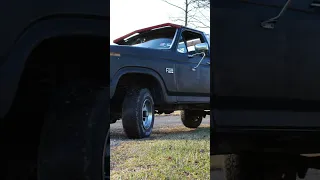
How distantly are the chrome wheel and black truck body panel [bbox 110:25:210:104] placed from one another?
0.13 m

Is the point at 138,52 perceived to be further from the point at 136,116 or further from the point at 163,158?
the point at 163,158

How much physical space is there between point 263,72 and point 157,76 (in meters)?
0.50

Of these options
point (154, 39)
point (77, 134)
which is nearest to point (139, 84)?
point (154, 39)

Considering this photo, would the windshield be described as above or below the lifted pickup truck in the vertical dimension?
above

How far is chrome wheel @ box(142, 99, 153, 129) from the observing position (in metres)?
1.39

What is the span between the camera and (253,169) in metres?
1.41

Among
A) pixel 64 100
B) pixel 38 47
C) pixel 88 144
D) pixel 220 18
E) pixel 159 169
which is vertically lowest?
pixel 159 169

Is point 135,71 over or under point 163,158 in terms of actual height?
over

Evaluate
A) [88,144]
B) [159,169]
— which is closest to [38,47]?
[88,144]

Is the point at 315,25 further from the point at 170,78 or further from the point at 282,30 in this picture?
the point at 170,78

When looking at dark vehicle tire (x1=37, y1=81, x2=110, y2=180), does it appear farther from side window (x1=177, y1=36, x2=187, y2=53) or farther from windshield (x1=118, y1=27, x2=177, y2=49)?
side window (x1=177, y1=36, x2=187, y2=53)

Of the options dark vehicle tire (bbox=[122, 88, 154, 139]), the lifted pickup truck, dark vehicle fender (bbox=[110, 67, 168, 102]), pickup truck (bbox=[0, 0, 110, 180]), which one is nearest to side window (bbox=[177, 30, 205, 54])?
the lifted pickup truck

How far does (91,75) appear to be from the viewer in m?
1.12

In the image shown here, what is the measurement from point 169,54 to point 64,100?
0.64 metres
